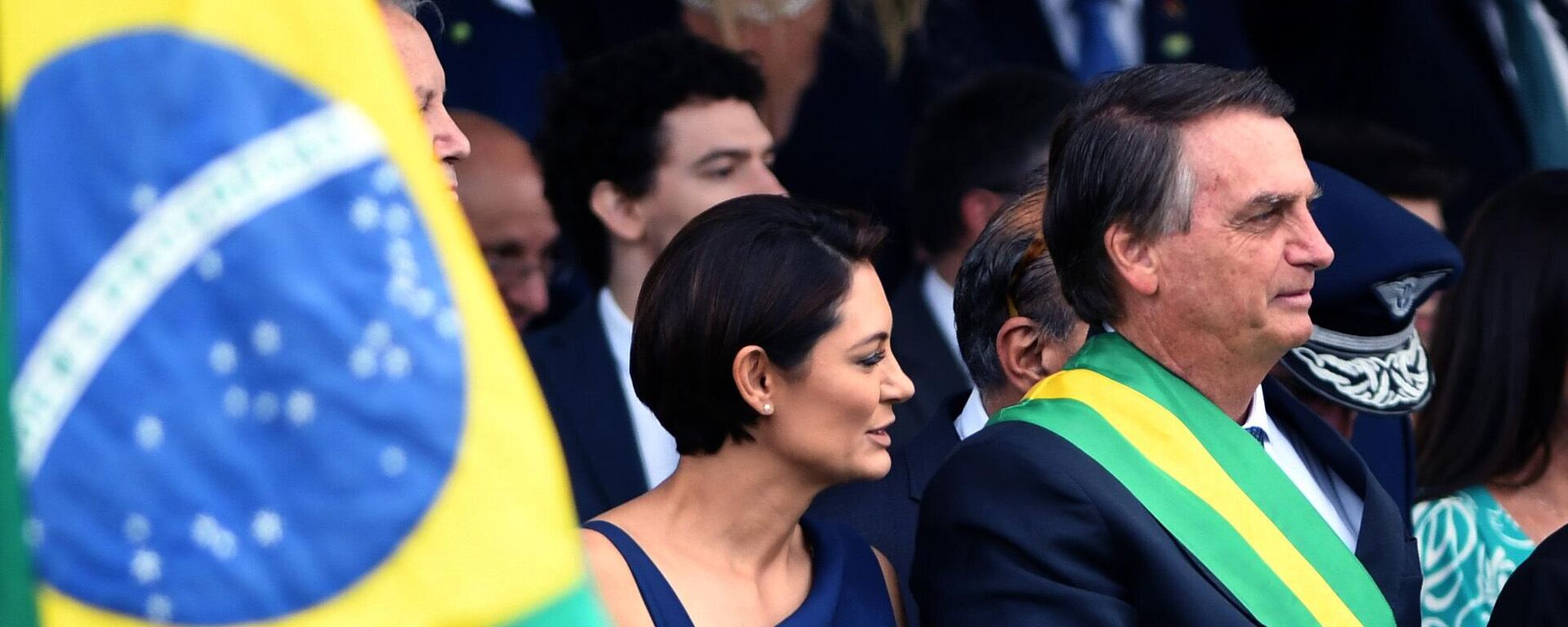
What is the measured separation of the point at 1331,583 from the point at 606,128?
83.5 inches

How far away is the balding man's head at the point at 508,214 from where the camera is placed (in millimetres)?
4438

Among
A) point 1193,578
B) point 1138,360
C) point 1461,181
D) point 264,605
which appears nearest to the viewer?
point 264,605

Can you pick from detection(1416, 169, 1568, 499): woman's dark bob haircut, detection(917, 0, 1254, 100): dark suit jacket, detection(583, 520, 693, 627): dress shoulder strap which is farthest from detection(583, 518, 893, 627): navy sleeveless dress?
detection(917, 0, 1254, 100): dark suit jacket

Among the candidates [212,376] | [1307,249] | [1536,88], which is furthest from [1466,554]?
[212,376]

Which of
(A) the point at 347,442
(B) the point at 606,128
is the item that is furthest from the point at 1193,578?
(B) the point at 606,128

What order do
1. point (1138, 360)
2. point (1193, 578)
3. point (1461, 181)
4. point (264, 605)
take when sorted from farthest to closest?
point (1461, 181) → point (1138, 360) → point (1193, 578) → point (264, 605)

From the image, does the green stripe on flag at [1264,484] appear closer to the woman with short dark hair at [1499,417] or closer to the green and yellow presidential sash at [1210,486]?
the green and yellow presidential sash at [1210,486]

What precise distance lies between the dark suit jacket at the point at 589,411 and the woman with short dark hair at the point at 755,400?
903 mm

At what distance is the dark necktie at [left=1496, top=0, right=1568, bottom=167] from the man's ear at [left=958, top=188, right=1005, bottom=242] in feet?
6.03

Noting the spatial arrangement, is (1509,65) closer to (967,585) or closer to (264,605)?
(967,585)

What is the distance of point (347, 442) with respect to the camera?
1257 mm

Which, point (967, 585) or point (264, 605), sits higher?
point (264, 605)

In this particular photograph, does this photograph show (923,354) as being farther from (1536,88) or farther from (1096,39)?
(1536,88)

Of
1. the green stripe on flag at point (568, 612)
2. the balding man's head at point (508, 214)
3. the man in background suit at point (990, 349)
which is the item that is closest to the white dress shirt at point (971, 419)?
the man in background suit at point (990, 349)
